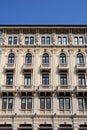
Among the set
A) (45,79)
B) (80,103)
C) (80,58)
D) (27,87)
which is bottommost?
(80,103)

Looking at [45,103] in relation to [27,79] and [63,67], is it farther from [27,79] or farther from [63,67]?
[63,67]

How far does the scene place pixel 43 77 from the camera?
1734 inches

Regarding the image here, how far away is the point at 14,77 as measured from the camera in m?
44.0

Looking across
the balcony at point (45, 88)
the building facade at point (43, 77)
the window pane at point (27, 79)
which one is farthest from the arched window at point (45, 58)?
the balcony at point (45, 88)

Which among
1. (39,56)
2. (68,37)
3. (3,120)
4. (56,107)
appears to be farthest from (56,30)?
(3,120)

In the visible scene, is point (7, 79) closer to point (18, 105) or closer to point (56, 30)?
point (18, 105)

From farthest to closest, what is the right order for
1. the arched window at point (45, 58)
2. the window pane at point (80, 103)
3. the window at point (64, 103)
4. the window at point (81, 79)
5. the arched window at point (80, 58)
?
1. the arched window at point (45, 58)
2. the arched window at point (80, 58)
3. the window at point (81, 79)
4. the window pane at point (80, 103)
5. the window at point (64, 103)

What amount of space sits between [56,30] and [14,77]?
11.2 metres

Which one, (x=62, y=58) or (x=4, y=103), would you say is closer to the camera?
(x=4, y=103)

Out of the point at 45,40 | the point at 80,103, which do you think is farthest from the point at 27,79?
the point at 80,103

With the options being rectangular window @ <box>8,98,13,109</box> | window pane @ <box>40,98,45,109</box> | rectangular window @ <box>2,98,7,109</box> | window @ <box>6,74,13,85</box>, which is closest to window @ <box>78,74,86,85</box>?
window pane @ <box>40,98,45,109</box>

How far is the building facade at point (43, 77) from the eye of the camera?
41.2 meters

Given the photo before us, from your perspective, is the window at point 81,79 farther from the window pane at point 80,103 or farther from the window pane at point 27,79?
the window pane at point 27,79

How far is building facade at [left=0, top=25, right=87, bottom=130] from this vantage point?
4116 centimetres
